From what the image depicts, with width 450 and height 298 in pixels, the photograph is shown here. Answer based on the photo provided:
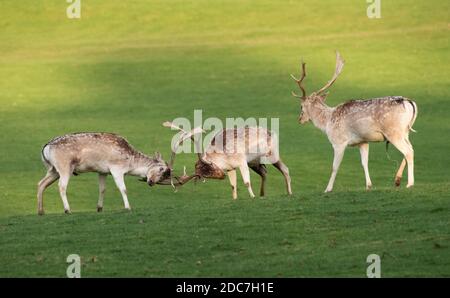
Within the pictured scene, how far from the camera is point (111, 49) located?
156 feet

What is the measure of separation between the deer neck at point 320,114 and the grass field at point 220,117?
1.95 metres

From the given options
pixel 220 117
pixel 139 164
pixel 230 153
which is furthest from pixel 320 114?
pixel 220 117

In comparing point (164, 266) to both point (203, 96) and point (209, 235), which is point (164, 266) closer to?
point (209, 235)

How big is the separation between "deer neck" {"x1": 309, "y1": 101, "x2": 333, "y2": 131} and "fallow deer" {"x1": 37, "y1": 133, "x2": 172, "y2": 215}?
110 inches

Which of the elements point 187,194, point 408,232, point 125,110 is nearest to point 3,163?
point 187,194

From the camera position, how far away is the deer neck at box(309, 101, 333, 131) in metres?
19.9

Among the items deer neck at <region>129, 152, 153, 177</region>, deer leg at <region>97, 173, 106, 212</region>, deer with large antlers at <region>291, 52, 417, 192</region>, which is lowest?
deer leg at <region>97, 173, 106, 212</region>

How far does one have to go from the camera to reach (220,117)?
3647 centimetres

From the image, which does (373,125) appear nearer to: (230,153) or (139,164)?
(230,153)

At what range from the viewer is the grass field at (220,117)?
15203mm

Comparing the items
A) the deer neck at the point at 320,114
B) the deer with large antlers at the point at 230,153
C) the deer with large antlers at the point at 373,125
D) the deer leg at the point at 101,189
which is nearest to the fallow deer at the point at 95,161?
the deer leg at the point at 101,189

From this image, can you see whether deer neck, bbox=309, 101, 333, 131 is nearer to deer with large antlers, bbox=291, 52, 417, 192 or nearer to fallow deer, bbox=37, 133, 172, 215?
deer with large antlers, bbox=291, 52, 417, 192

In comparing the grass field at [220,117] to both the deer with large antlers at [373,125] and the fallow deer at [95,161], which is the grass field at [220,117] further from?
the deer with large antlers at [373,125]

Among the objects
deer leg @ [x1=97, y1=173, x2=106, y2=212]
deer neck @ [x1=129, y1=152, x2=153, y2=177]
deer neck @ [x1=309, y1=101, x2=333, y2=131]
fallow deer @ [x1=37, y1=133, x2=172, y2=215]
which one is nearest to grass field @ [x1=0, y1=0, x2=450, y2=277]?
fallow deer @ [x1=37, y1=133, x2=172, y2=215]
